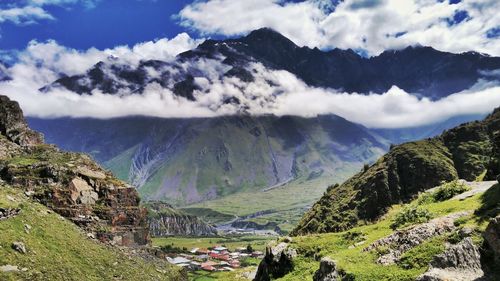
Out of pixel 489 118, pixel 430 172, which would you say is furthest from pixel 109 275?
pixel 489 118

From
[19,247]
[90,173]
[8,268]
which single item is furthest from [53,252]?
[90,173]

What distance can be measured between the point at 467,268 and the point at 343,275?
27.3ft

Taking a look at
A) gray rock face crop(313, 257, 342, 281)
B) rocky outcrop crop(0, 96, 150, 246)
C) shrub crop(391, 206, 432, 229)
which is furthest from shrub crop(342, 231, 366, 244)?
rocky outcrop crop(0, 96, 150, 246)

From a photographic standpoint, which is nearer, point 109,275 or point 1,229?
point 1,229

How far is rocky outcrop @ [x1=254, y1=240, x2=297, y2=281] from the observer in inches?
1932

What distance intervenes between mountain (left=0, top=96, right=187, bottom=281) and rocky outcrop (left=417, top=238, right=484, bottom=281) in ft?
180

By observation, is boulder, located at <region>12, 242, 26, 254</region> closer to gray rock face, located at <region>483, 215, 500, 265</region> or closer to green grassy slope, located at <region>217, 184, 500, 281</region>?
green grassy slope, located at <region>217, 184, 500, 281</region>

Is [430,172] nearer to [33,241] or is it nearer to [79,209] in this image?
[79,209]

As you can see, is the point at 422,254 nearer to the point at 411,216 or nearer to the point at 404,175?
the point at 411,216

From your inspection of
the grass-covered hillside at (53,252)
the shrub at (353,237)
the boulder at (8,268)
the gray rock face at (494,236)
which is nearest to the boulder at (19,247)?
the grass-covered hillside at (53,252)

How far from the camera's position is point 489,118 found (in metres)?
178

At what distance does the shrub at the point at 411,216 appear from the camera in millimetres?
38075

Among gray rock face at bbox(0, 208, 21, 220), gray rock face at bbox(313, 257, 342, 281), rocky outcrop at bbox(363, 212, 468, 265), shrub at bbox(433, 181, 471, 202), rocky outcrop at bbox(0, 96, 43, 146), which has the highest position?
rocky outcrop at bbox(0, 96, 43, 146)

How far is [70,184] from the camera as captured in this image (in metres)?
101
